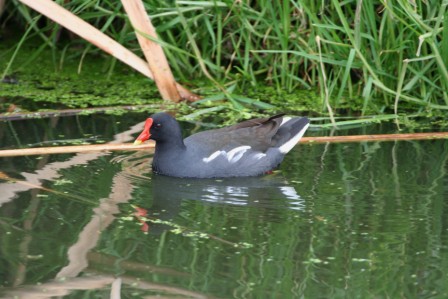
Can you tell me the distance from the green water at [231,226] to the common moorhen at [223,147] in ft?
0.24

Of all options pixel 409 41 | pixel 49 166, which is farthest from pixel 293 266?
pixel 409 41

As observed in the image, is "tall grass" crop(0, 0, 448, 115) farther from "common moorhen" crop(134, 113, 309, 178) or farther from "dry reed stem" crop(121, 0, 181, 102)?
"common moorhen" crop(134, 113, 309, 178)

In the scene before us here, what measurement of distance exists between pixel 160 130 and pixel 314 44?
1.27m

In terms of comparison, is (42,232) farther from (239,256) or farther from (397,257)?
(397,257)

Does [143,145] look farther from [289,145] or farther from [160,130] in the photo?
[289,145]

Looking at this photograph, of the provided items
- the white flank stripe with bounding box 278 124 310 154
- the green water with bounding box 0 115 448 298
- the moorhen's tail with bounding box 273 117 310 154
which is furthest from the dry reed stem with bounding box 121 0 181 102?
the white flank stripe with bounding box 278 124 310 154

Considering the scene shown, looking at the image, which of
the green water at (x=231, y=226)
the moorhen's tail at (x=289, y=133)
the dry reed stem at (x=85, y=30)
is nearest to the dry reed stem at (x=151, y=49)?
the dry reed stem at (x=85, y=30)

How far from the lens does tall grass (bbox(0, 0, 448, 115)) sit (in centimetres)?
564

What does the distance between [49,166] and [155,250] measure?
4.11 ft

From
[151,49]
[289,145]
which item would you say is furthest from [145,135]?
[151,49]

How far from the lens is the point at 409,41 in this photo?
18.6ft

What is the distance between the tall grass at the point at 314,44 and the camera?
5.64m

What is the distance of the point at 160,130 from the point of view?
5133mm

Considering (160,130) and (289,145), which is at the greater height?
(160,130)
